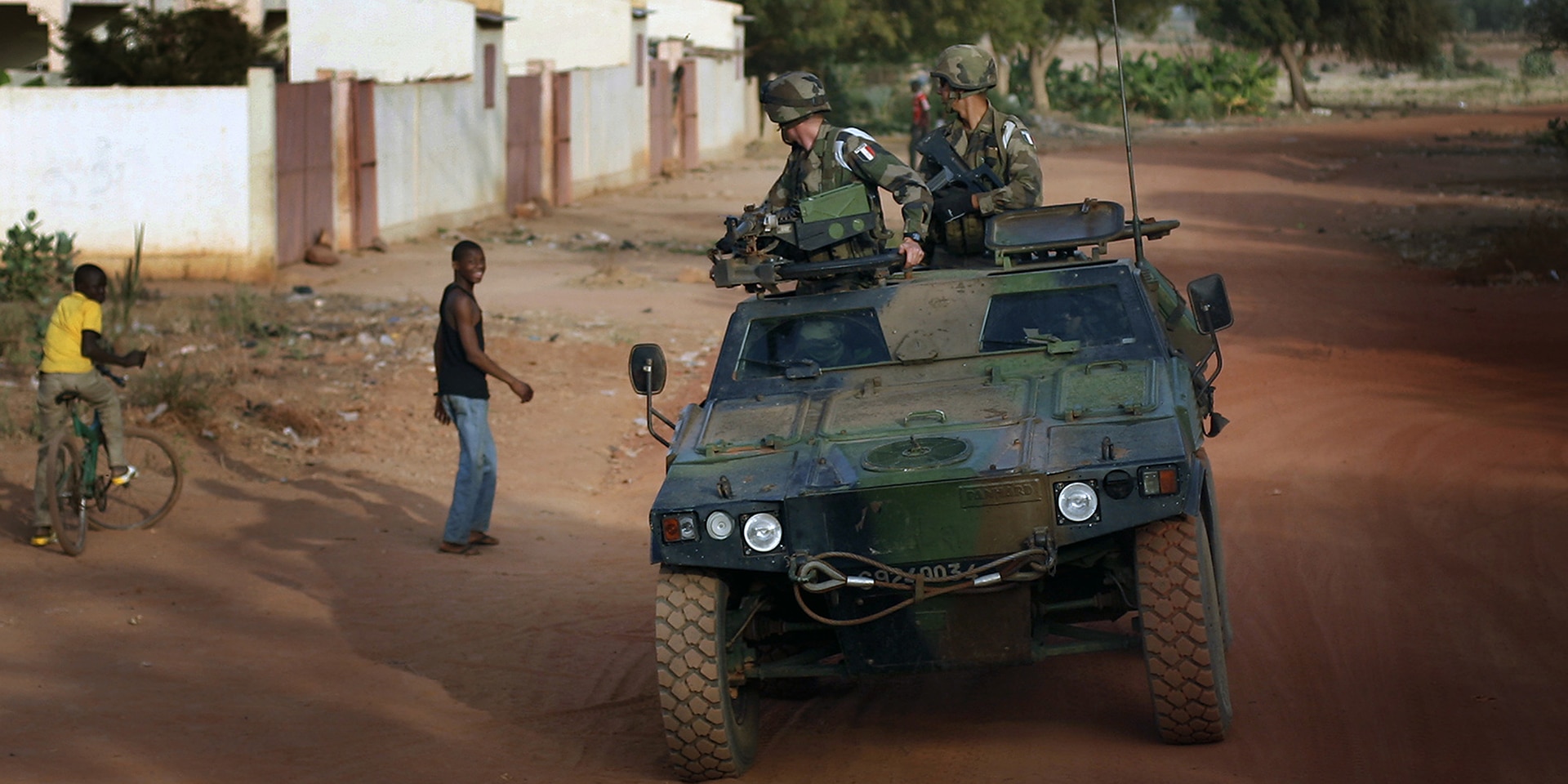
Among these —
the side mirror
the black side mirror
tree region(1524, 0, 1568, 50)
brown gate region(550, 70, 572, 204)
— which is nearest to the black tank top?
the black side mirror

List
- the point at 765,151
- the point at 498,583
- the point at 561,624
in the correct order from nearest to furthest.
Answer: the point at 561,624 → the point at 498,583 → the point at 765,151

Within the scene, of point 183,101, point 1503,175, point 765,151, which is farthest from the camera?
point 765,151

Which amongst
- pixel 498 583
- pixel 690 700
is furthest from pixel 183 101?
pixel 690 700

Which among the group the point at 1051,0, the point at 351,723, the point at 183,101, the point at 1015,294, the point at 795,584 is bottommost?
the point at 351,723

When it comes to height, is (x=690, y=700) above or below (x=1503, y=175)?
below

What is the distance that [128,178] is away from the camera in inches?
749

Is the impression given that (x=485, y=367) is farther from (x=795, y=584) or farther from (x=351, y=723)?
(x=795, y=584)

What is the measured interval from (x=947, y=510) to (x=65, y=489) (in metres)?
5.96

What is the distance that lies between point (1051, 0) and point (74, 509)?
52.9m

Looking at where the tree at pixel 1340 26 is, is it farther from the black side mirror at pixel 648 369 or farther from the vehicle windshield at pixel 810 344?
the black side mirror at pixel 648 369

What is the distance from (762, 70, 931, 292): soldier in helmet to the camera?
7.23 m

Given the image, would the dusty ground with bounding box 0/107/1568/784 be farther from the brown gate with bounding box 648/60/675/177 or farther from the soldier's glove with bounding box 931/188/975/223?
the brown gate with bounding box 648/60/675/177

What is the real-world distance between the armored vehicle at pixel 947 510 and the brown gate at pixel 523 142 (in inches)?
890

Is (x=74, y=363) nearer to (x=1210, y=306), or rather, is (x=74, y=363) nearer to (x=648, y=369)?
(x=648, y=369)
